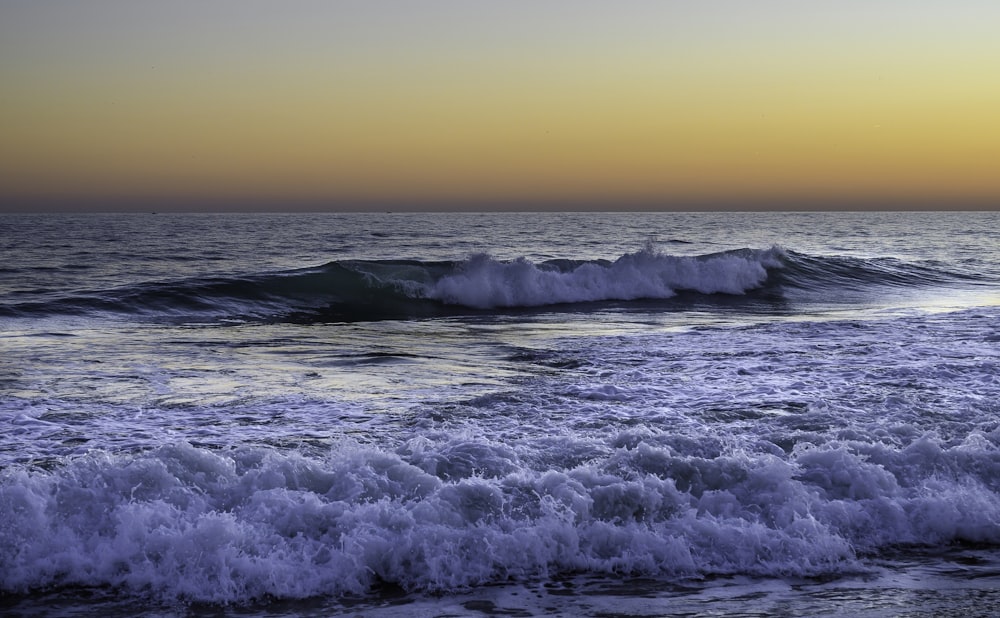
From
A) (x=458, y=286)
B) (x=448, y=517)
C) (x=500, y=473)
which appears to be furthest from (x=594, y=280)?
(x=448, y=517)

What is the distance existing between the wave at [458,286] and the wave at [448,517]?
11.0 meters

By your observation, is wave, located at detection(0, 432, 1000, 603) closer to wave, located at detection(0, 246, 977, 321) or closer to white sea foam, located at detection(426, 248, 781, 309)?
wave, located at detection(0, 246, 977, 321)

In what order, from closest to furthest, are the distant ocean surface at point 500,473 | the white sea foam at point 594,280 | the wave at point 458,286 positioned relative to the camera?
the distant ocean surface at point 500,473, the wave at point 458,286, the white sea foam at point 594,280

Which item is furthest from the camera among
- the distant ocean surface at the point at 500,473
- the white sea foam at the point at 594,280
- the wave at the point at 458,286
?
the white sea foam at the point at 594,280

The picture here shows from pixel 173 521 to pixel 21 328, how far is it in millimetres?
9923

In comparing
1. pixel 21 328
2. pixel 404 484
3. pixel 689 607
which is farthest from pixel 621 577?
pixel 21 328

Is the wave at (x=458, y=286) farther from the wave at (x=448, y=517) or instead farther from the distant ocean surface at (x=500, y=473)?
the wave at (x=448, y=517)

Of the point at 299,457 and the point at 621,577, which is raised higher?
the point at 299,457

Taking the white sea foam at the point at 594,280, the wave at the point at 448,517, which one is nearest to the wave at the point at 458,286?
the white sea foam at the point at 594,280

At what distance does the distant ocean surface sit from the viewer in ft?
14.8

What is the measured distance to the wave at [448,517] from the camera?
4.58 metres

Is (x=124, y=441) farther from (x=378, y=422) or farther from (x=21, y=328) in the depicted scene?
(x=21, y=328)

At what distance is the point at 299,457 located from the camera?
565 cm

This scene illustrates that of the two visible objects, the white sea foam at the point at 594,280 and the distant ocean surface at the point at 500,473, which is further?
the white sea foam at the point at 594,280
